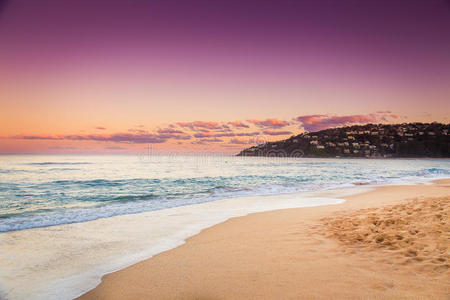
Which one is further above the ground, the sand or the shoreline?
the sand

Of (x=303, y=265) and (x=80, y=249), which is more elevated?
(x=303, y=265)

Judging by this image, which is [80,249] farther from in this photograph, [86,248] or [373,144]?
[373,144]

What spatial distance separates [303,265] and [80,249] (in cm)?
482

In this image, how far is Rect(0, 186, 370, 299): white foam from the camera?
3900mm

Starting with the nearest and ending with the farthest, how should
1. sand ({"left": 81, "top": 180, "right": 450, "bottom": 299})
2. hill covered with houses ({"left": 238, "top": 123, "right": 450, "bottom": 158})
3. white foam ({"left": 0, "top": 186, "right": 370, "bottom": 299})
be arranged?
sand ({"left": 81, "top": 180, "right": 450, "bottom": 299}) → white foam ({"left": 0, "top": 186, "right": 370, "bottom": 299}) → hill covered with houses ({"left": 238, "top": 123, "right": 450, "bottom": 158})

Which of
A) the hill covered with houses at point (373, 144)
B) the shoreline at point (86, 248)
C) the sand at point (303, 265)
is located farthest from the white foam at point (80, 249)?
the hill covered with houses at point (373, 144)

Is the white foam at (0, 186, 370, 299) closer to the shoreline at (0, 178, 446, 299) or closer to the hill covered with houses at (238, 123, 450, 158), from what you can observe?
the shoreline at (0, 178, 446, 299)

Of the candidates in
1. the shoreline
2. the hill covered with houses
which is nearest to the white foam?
the shoreline

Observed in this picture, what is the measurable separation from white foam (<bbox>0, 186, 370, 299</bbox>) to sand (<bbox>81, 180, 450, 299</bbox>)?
47cm

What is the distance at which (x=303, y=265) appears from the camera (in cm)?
423

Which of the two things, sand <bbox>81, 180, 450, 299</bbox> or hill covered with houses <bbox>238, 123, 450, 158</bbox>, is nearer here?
sand <bbox>81, 180, 450, 299</bbox>

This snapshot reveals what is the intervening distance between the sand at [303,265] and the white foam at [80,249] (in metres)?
0.47

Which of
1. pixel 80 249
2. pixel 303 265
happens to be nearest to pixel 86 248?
pixel 80 249

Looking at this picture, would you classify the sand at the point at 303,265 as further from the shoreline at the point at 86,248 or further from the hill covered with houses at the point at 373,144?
the hill covered with houses at the point at 373,144
